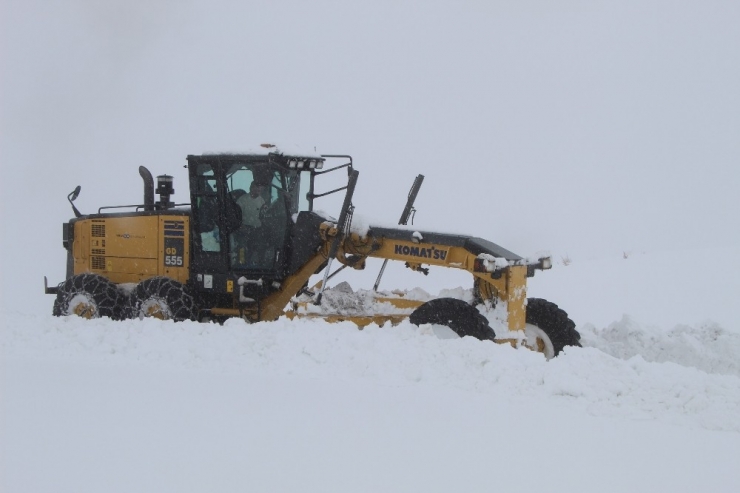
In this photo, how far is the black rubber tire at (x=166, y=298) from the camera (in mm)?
8930

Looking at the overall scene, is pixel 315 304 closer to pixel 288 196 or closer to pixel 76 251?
pixel 288 196

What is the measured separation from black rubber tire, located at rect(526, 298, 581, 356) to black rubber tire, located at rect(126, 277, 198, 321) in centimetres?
389

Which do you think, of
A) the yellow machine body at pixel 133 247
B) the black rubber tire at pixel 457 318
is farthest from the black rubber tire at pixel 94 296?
the black rubber tire at pixel 457 318

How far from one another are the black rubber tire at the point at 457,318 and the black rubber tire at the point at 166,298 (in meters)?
2.87

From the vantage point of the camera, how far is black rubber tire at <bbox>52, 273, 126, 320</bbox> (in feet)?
30.2

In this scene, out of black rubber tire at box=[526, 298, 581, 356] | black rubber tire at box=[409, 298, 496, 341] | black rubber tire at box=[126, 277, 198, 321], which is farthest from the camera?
black rubber tire at box=[126, 277, 198, 321]

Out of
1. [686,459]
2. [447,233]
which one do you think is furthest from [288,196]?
[686,459]

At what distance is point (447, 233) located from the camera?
8.14 metres

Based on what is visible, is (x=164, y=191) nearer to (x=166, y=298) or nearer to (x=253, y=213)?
(x=253, y=213)

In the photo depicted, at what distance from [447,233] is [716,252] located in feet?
25.4

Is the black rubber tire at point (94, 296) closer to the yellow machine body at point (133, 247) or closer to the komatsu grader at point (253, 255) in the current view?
the komatsu grader at point (253, 255)

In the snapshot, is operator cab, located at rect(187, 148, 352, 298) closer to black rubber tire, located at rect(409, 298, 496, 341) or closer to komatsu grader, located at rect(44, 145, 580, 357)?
komatsu grader, located at rect(44, 145, 580, 357)

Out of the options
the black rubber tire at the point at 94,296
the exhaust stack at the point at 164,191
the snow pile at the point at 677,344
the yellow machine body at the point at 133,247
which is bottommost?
the snow pile at the point at 677,344

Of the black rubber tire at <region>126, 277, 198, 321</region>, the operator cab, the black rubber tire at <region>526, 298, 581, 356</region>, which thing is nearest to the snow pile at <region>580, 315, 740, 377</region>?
the black rubber tire at <region>526, 298, 581, 356</region>
